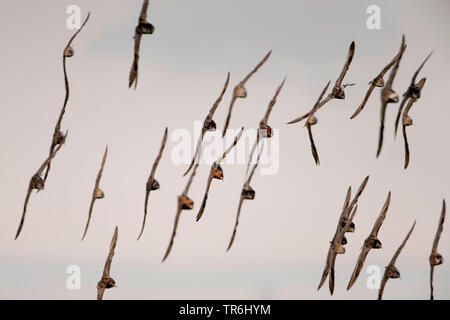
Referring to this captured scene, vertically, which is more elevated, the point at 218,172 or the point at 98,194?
the point at 218,172

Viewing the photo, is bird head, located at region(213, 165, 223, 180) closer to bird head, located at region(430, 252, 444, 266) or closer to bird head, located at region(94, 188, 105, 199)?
bird head, located at region(94, 188, 105, 199)

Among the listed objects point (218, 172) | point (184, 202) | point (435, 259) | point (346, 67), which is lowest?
point (435, 259)

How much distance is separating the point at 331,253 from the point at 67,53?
5460 millimetres

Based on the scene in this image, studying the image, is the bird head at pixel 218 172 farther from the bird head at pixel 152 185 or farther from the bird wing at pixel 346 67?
the bird wing at pixel 346 67

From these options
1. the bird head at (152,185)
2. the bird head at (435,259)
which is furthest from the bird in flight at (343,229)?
the bird head at (152,185)

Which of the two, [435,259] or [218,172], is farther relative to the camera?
[218,172]

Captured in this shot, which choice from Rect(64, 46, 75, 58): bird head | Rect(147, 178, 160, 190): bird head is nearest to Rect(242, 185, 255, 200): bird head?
Rect(147, 178, 160, 190): bird head

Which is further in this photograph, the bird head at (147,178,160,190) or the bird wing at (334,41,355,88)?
the bird wing at (334,41,355,88)

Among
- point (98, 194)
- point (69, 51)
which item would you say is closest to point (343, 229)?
point (98, 194)

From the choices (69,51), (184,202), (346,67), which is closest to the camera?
(184,202)

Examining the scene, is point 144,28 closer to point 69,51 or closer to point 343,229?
point 69,51
